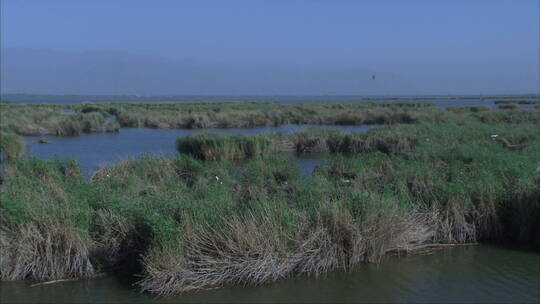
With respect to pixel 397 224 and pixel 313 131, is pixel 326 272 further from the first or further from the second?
pixel 313 131

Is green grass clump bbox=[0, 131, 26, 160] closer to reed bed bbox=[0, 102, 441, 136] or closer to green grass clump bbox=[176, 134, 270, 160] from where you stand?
green grass clump bbox=[176, 134, 270, 160]

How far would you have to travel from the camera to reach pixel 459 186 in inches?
424

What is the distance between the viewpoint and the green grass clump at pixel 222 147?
2217 cm

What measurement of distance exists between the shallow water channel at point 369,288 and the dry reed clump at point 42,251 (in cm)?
19

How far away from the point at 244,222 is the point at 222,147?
13.7 m

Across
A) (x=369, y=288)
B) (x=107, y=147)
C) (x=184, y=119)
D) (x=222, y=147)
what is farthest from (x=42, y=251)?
(x=184, y=119)


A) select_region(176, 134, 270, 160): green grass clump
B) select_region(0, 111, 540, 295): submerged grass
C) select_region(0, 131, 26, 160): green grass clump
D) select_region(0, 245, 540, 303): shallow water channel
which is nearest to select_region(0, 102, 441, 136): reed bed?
select_region(0, 131, 26, 160): green grass clump

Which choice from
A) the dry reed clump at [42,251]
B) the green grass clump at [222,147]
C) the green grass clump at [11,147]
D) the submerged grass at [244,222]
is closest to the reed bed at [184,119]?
the green grass clump at [11,147]

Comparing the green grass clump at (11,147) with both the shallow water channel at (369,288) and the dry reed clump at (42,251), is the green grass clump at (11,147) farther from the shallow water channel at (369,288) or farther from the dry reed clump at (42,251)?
the shallow water channel at (369,288)

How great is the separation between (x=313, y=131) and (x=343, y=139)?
214cm

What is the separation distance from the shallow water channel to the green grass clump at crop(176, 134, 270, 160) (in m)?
13.1

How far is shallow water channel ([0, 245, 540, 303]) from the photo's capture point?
26.1ft

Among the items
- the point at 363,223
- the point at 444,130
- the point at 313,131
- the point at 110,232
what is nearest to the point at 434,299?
the point at 363,223

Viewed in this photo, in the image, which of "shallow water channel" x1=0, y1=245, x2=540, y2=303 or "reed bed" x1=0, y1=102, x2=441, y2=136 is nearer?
"shallow water channel" x1=0, y1=245, x2=540, y2=303
